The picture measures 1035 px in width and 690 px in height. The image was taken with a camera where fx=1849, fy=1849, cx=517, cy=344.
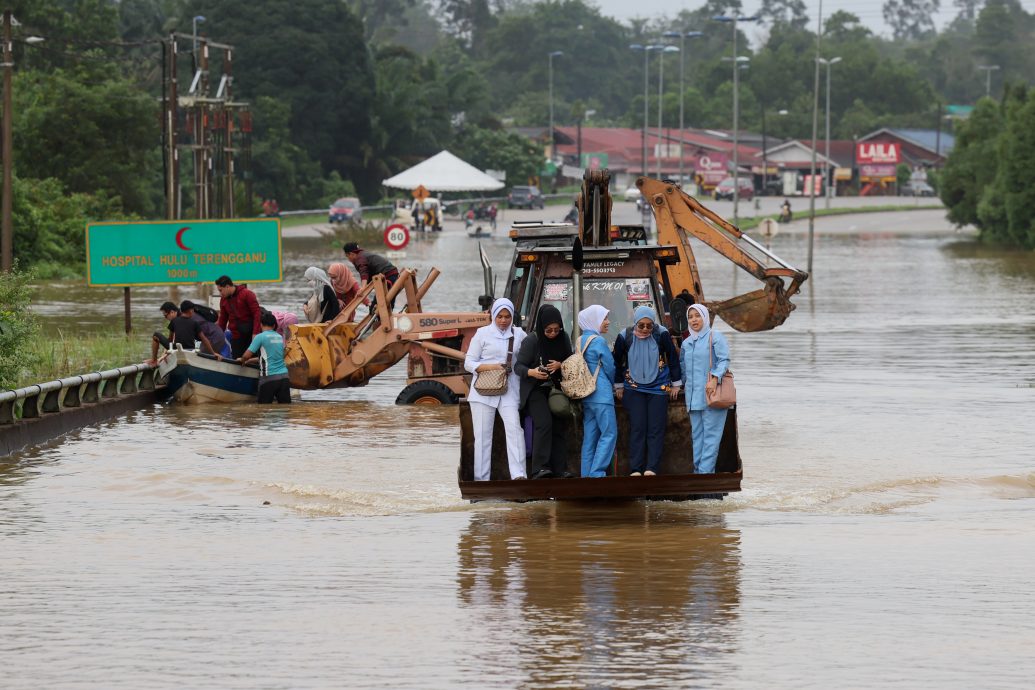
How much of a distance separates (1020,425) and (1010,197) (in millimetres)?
58545

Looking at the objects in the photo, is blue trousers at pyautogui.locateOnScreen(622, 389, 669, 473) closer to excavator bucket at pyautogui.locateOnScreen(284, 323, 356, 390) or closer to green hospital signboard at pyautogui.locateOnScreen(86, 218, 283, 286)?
excavator bucket at pyautogui.locateOnScreen(284, 323, 356, 390)

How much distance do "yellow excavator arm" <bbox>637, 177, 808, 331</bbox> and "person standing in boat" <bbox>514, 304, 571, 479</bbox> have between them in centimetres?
971

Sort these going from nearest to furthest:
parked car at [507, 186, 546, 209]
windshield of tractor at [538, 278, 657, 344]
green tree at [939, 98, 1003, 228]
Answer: windshield of tractor at [538, 278, 657, 344], green tree at [939, 98, 1003, 228], parked car at [507, 186, 546, 209]

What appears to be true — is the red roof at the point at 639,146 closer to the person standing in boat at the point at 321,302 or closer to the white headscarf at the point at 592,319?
the person standing in boat at the point at 321,302

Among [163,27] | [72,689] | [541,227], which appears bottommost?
[72,689]

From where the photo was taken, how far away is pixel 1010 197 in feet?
252

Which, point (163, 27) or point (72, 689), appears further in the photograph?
point (163, 27)

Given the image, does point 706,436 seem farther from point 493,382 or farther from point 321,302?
point 321,302

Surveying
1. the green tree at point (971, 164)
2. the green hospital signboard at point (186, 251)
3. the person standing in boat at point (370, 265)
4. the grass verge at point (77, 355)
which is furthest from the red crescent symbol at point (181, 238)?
the green tree at point (971, 164)

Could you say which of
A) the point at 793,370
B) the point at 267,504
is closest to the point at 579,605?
the point at 267,504

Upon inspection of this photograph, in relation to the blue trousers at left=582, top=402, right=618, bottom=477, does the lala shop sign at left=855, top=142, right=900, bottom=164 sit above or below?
above

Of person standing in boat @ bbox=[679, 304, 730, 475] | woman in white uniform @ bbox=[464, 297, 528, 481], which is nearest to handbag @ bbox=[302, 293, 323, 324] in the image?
woman in white uniform @ bbox=[464, 297, 528, 481]

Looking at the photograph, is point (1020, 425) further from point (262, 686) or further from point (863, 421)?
point (262, 686)

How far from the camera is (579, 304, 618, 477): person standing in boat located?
47.0ft
